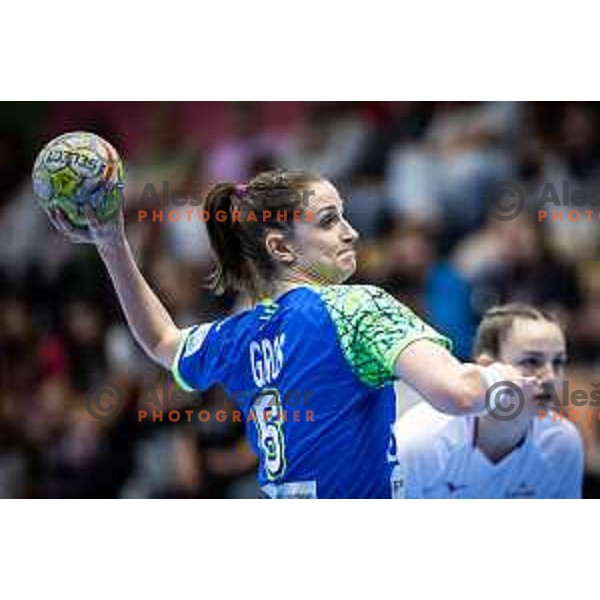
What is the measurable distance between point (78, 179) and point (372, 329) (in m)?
1.27

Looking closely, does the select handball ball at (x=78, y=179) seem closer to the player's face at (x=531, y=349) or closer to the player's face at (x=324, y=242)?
the player's face at (x=324, y=242)

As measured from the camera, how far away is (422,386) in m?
3.48

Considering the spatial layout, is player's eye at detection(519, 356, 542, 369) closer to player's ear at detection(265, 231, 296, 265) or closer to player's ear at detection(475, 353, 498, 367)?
player's ear at detection(475, 353, 498, 367)

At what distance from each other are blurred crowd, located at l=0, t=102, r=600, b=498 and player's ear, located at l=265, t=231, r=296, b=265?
10.0 feet

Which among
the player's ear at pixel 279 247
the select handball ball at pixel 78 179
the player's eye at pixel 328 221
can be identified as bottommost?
the player's ear at pixel 279 247

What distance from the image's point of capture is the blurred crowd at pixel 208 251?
289 inches

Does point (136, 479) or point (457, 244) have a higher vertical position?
point (457, 244)

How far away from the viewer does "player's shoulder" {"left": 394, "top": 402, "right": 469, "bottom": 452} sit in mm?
5340

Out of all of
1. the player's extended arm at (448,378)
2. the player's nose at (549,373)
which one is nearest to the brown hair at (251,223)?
the player's extended arm at (448,378)

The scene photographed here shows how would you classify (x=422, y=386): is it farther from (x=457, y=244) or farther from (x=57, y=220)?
(x=457, y=244)

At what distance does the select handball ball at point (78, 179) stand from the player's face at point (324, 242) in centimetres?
67

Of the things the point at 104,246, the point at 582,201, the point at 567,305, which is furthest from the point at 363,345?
the point at 582,201

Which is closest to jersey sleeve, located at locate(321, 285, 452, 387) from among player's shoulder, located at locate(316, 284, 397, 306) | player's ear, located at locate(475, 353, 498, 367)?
player's shoulder, located at locate(316, 284, 397, 306)

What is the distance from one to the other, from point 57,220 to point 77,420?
358cm
